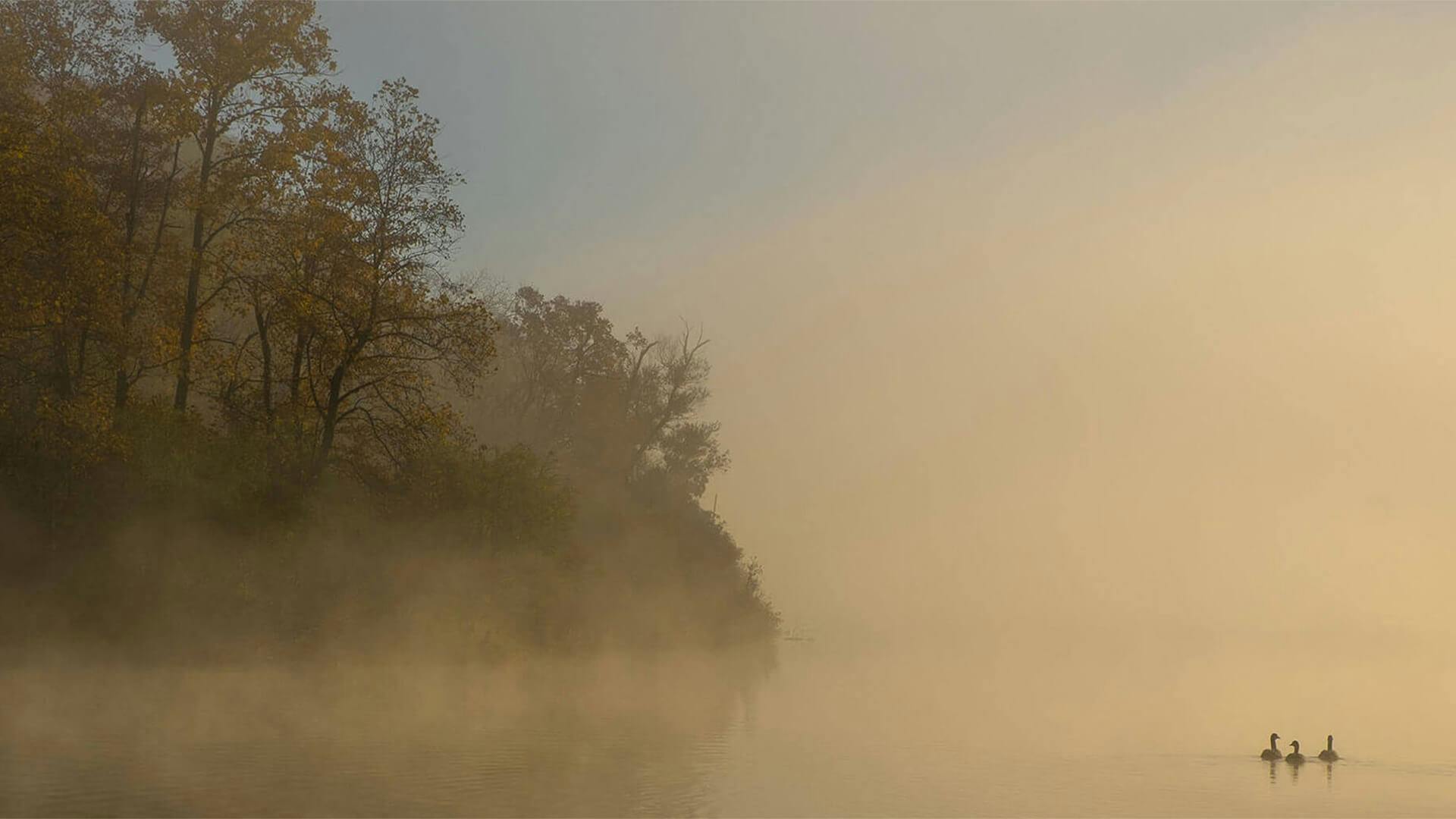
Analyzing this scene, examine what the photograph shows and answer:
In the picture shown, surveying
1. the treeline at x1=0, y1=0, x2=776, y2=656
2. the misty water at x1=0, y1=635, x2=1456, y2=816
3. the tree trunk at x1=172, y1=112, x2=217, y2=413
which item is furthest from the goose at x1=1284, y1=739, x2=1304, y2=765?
the tree trunk at x1=172, y1=112, x2=217, y2=413

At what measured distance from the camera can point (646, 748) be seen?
1240 inches

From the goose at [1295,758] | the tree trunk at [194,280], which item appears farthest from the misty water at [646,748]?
the tree trunk at [194,280]

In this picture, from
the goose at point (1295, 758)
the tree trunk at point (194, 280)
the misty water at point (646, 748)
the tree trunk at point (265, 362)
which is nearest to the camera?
the misty water at point (646, 748)

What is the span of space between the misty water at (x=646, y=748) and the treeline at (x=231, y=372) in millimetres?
2797

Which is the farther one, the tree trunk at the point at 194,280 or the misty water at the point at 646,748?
the tree trunk at the point at 194,280

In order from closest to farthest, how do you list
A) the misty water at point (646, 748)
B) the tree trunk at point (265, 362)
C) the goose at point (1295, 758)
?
the misty water at point (646, 748) < the goose at point (1295, 758) < the tree trunk at point (265, 362)

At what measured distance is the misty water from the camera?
2225cm

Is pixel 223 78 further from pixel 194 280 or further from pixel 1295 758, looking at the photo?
pixel 1295 758

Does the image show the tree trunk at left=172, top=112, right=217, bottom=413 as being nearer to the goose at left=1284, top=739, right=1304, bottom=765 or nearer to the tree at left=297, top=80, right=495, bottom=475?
the tree at left=297, top=80, right=495, bottom=475

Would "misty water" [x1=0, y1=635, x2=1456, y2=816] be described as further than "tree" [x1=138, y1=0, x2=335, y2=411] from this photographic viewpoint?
No

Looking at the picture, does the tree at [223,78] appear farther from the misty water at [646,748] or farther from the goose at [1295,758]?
the goose at [1295,758]

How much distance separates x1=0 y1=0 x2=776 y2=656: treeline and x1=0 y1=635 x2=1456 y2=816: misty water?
2.80 meters

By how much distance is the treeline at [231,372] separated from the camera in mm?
35844

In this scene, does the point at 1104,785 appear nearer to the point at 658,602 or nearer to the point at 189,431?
the point at 189,431
